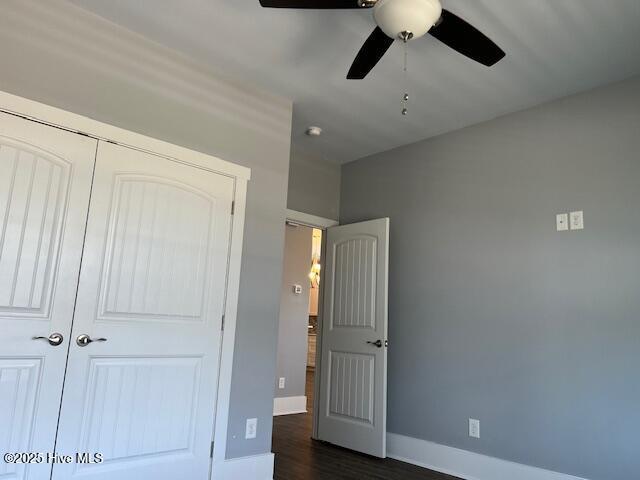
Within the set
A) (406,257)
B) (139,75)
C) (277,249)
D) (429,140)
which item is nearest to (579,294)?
(406,257)

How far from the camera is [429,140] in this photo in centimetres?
406

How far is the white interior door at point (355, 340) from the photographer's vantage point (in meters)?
3.81

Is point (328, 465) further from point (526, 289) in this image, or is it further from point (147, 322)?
point (526, 289)

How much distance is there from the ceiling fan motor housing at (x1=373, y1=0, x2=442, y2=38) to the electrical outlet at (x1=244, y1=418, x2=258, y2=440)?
96.6 inches

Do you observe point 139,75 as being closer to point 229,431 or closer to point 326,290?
point 229,431

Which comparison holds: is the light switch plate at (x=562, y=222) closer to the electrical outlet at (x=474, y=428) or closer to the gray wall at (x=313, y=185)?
the electrical outlet at (x=474, y=428)

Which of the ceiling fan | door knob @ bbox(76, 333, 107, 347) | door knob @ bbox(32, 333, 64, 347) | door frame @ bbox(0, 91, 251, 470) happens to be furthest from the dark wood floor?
the ceiling fan

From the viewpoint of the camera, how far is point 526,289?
10.6 ft

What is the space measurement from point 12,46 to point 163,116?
814 mm

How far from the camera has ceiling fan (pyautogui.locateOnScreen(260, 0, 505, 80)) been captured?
6.17 ft

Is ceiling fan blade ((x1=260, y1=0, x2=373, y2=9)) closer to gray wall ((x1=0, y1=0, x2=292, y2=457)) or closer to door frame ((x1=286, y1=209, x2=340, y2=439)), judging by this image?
gray wall ((x1=0, y1=0, x2=292, y2=457))

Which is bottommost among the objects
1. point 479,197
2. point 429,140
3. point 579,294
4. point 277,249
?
point 579,294

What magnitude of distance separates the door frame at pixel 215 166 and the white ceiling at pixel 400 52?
64 cm

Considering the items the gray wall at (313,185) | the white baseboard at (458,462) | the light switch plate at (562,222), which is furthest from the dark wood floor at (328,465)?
the gray wall at (313,185)
